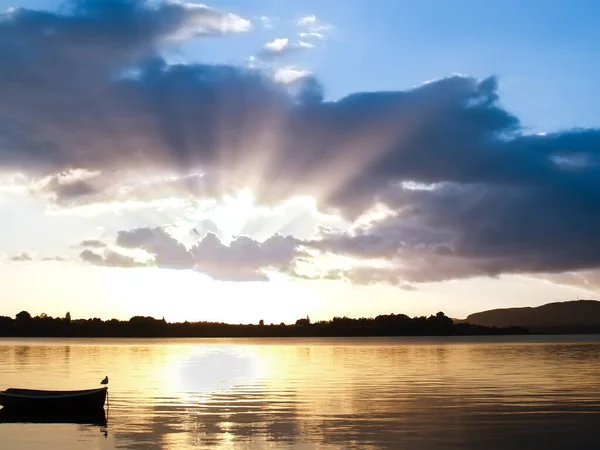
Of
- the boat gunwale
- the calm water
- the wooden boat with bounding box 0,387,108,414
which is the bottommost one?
the calm water

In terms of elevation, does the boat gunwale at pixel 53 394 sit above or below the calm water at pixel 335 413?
above

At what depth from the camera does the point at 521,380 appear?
76375 millimetres

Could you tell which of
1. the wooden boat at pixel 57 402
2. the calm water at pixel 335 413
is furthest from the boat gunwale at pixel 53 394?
the calm water at pixel 335 413

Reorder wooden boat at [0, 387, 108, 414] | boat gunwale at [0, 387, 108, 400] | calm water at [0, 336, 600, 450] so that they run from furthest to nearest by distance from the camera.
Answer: boat gunwale at [0, 387, 108, 400] → wooden boat at [0, 387, 108, 414] → calm water at [0, 336, 600, 450]

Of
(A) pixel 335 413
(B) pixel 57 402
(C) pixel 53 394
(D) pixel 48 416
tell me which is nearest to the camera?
(A) pixel 335 413

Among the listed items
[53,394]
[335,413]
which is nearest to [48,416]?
[53,394]

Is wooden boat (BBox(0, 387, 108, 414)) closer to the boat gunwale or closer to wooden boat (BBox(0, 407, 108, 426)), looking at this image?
the boat gunwale

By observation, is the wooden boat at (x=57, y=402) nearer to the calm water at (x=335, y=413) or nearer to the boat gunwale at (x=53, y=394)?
the boat gunwale at (x=53, y=394)

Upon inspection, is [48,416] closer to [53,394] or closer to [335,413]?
[53,394]

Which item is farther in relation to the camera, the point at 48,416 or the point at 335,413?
the point at 48,416

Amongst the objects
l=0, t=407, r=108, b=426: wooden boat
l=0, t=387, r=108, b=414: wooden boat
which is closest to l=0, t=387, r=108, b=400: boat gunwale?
l=0, t=387, r=108, b=414: wooden boat

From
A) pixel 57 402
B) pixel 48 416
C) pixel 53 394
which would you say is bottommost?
pixel 48 416

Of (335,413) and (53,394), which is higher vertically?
(53,394)

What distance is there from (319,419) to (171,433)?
9930mm
